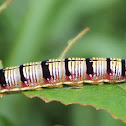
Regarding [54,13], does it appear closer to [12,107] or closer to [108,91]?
[12,107]

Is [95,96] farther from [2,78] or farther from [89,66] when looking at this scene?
[2,78]

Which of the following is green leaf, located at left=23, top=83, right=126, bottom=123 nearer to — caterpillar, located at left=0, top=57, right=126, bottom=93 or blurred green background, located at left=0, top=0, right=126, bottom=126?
caterpillar, located at left=0, top=57, right=126, bottom=93

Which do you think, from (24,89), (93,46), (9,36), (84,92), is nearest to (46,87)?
(24,89)

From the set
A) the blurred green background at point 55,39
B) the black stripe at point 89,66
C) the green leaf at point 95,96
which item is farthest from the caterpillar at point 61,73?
the blurred green background at point 55,39

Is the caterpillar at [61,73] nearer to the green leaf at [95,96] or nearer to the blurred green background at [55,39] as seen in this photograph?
the green leaf at [95,96]

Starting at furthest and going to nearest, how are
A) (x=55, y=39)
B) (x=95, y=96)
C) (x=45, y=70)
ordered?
(x=55, y=39), (x=45, y=70), (x=95, y=96)

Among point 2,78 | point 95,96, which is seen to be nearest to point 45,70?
point 2,78

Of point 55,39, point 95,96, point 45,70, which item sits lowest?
point 95,96
